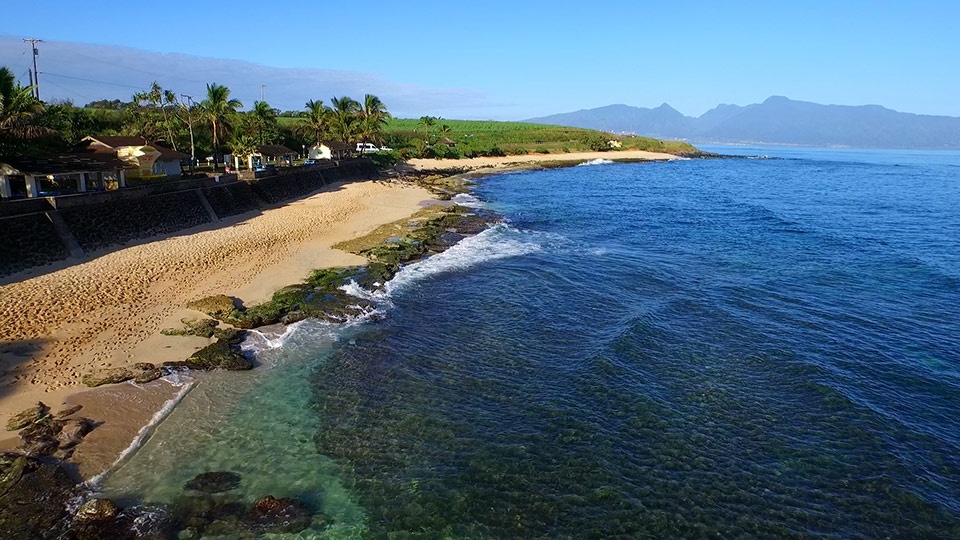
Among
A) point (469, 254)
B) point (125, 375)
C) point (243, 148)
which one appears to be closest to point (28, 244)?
point (125, 375)

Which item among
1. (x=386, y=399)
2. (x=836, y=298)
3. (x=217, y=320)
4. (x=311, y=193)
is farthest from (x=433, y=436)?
(x=311, y=193)

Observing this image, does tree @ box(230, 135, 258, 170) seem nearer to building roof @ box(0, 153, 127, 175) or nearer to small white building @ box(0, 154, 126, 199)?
building roof @ box(0, 153, 127, 175)

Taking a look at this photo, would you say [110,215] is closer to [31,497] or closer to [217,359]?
[217,359]

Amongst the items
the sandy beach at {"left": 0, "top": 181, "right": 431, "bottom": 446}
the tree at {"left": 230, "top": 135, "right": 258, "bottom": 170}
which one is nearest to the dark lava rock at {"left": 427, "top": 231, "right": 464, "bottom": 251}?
the sandy beach at {"left": 0, "top": 181, "right": 431, "bottom": 446}

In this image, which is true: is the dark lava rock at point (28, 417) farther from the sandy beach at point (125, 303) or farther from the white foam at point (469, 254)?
the white foam at point (469, 254)

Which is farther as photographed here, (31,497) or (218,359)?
(218,359)

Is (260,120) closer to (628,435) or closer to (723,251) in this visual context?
(723,251)

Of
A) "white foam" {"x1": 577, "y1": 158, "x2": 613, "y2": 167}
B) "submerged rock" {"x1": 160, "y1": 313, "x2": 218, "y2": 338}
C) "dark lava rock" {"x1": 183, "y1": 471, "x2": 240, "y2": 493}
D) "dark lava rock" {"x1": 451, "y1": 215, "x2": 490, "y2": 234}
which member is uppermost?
"white foam" {"x1": 577, "y1": 158, "x2": 613, "y2": 167}
